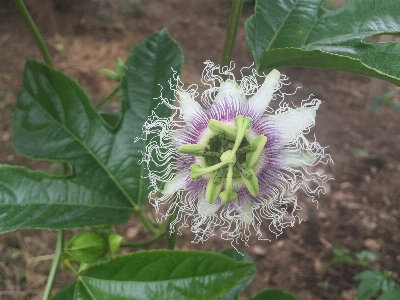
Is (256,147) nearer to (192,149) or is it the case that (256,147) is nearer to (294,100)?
(192,149)

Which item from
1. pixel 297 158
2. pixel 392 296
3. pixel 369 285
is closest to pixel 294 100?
pixel 369 285

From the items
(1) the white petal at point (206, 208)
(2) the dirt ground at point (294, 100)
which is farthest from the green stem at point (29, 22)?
(2) the dirt ground at point (294, 100)

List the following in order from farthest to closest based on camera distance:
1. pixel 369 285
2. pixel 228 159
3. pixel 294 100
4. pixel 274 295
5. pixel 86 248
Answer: pixel 294 100 < pixel 369 285 < pixel 274 295 < pixel 86 248 < pixel 228 159

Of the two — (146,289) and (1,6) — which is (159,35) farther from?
(1,6)

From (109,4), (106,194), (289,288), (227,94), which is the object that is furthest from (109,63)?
(227,94)

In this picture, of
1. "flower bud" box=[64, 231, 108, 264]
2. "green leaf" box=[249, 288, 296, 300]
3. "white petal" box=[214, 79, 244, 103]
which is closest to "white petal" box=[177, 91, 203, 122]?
"white petal" box=[214, 79, 244, 103]

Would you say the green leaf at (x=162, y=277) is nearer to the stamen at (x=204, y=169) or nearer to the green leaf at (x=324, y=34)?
the stamen at (x=204, y=169)
